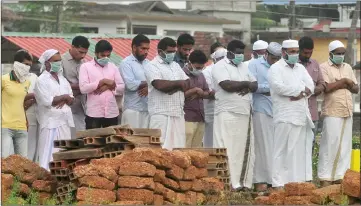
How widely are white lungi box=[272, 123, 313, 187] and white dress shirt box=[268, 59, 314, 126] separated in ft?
0.41

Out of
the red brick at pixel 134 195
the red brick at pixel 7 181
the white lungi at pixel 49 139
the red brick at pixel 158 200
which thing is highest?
the white lungi at pixel 49 139

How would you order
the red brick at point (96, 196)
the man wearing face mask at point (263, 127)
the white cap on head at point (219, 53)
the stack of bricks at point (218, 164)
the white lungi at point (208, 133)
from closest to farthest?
the red brick at point (96, 196) < the stack of bricks at point (218, 164) < the man wearing face mask at point (263, 127) < the white lungi at point (208, 133) < the white cap on head at point (219, 53)

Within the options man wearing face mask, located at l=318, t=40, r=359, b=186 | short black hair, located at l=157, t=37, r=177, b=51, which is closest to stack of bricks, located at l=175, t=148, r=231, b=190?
short black hair, located at l=157, t=37, r=177, b=51

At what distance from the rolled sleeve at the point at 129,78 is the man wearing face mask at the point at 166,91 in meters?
0.56

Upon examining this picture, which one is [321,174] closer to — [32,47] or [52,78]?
A: [52,78]

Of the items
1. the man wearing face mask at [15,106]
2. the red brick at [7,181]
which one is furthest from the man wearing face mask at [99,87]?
the red brick at [7,181]

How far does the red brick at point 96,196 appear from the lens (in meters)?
13.3

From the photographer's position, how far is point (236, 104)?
16859 mm

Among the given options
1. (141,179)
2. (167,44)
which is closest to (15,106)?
(167,44)

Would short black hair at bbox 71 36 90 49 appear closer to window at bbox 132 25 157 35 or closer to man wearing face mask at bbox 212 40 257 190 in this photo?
man wearing face mask at bbox 212 40 257 190

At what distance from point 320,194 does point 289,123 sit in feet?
8.95

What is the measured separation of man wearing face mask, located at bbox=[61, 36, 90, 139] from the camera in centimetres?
1709

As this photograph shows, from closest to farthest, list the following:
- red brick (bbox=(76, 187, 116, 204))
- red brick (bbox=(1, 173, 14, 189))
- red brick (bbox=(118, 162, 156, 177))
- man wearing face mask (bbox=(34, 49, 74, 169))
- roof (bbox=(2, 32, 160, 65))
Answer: red brick (bbox=(76, 187, 116, 204))
red brick (bbox=(118, 162, 156, 177))
red brick (bbox=(1, 173, 14, 189))
man wearing face mask (bbox=(34, 49, 74, 169))
roof (bbox=(2, 32, 160, 65))

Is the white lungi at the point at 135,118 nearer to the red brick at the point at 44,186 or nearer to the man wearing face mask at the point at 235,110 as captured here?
the man wearing face mask at the point at 235,110
